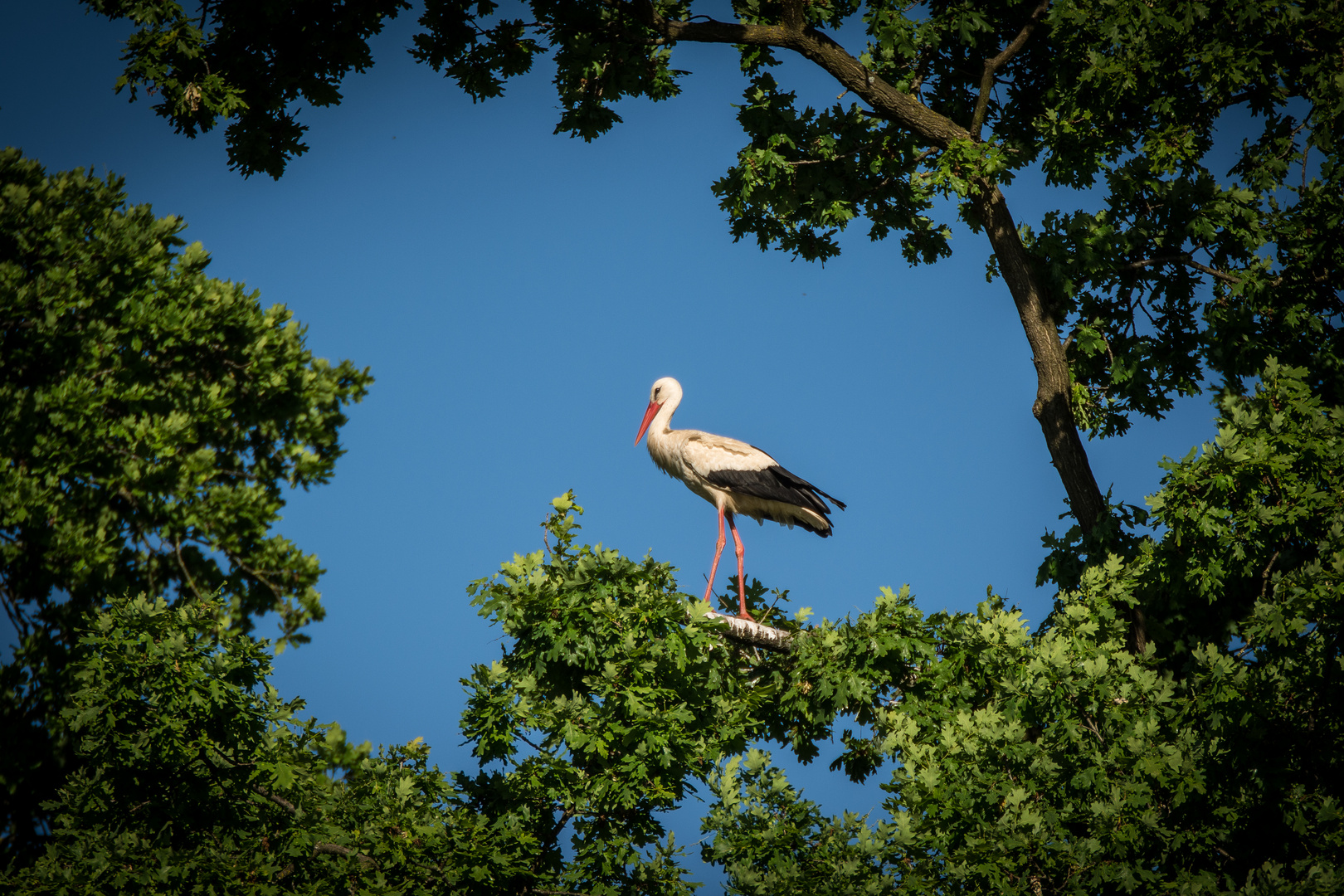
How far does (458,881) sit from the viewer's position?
23.4ft

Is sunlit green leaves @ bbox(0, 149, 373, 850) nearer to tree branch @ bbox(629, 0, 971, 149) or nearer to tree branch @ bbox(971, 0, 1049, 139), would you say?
tree branch @ bbox(629, 0, 971, 149)

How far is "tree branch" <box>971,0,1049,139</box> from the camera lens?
11289mm

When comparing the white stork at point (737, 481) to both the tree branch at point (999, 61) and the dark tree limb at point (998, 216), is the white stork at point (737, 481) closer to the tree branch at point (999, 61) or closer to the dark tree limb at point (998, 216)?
the dark tree limb at point (998, 216)

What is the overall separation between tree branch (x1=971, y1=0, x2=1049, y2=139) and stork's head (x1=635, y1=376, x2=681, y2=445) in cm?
531

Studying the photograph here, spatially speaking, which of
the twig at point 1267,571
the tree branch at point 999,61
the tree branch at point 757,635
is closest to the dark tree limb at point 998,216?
the tree branch at point 999,61

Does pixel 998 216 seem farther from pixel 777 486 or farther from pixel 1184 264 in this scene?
pixel 777 486

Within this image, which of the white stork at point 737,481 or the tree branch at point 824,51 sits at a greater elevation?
the tree branch at point 824,51

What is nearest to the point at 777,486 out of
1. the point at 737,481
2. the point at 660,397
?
the point at 737,481

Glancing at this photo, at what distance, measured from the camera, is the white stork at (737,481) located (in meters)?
11.9

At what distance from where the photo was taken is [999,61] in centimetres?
1174

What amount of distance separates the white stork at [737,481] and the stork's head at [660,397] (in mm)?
700

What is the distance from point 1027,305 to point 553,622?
695cm

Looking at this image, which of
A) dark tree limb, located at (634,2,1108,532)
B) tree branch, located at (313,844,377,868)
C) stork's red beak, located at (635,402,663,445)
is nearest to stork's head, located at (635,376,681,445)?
stork's red beak, located at (635,402,663,445)

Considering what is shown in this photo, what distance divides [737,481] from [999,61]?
618cm
